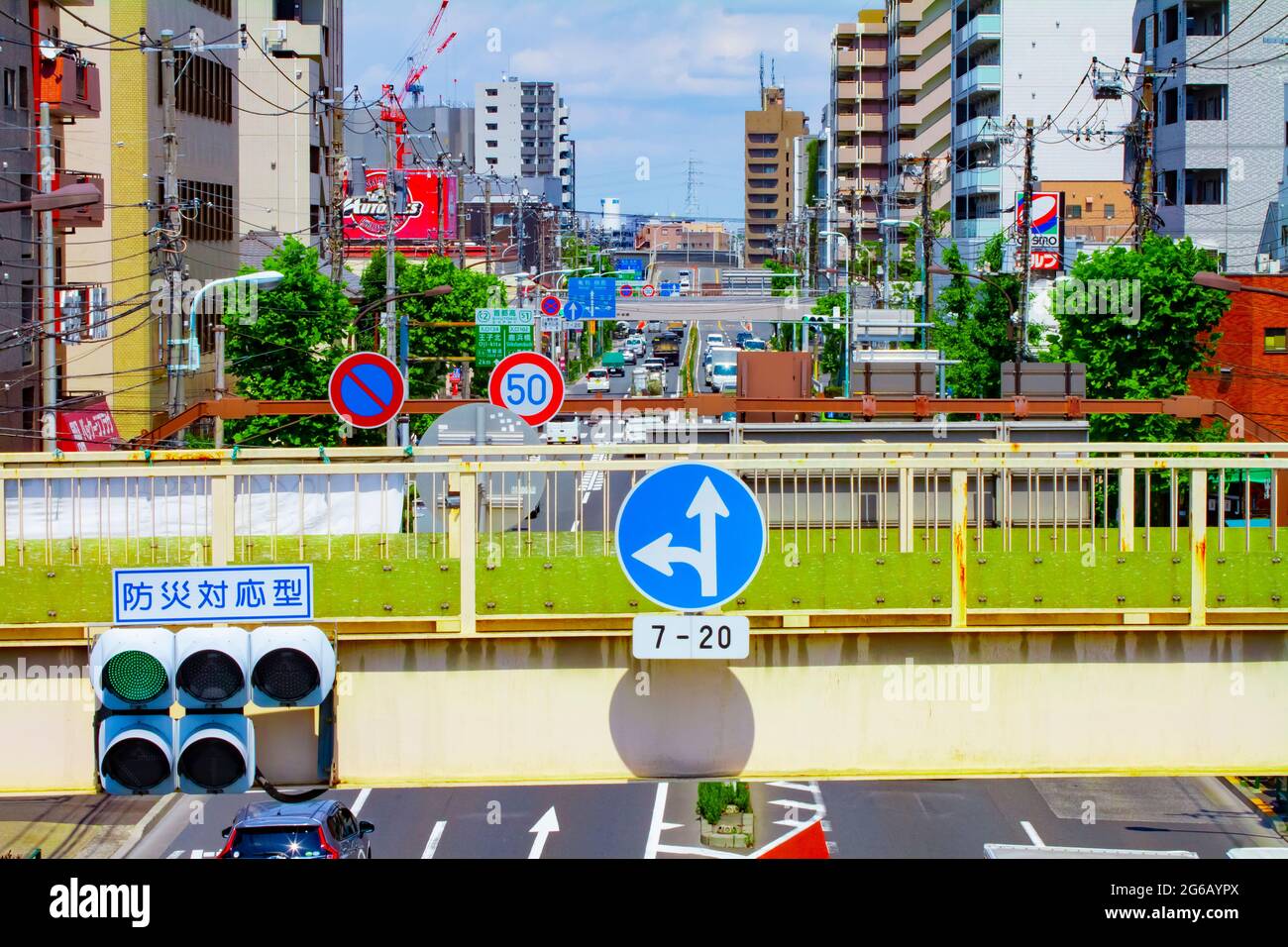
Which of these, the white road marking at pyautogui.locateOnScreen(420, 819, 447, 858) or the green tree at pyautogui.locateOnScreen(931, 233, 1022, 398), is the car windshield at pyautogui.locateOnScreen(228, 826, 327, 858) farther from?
the green tree at pyautogui.locateOnScreen(931, 233, 1022, 398)

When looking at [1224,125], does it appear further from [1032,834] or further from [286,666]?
[286,666]

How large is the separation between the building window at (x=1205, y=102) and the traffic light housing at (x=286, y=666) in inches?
2523

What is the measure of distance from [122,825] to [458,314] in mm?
45139

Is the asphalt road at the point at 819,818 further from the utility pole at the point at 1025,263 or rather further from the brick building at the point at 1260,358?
the brick building at the point at 1260,358

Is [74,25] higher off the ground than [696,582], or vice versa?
[74,25]

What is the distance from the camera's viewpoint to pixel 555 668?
970 centimetres

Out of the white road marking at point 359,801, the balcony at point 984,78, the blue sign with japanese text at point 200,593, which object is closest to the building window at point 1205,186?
the balcony at point 984,78

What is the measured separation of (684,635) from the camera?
28.8ft

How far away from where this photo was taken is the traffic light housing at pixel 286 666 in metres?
8.82

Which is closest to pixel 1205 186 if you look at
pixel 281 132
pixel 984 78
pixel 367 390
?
pixel 984 78

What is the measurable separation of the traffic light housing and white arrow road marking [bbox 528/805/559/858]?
2006 cm
